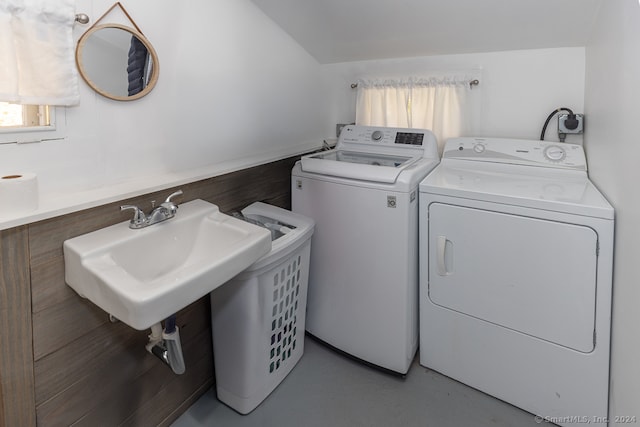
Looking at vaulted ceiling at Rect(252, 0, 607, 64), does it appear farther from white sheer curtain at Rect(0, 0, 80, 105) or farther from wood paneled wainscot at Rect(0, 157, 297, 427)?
wood paneled wainscot at Rect(0, 157, 297, 427)

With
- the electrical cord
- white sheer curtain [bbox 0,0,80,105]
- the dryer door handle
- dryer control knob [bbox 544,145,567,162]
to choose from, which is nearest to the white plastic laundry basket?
the dryer door handle

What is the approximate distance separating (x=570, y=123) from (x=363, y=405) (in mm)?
1819

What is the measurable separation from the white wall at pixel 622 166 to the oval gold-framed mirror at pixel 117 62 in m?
1.65

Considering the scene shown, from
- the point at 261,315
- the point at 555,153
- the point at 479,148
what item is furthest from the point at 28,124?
the point at 555,153

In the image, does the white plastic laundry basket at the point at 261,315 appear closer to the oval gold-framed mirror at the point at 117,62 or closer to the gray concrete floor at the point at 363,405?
the gray concrete floor at the point at 363,405

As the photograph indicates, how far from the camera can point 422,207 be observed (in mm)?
1741

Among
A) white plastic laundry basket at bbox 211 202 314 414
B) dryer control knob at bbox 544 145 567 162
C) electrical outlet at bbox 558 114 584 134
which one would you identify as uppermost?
electrical outlet at bbox 558 114 584 134

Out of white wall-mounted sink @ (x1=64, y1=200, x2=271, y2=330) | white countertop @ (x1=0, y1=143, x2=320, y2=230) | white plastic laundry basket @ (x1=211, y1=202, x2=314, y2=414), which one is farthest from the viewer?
white plastic laundry basket @ (x1=211, y1=202, x2=314, y2=414)

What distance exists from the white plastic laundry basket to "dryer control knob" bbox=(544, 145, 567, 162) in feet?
4.18

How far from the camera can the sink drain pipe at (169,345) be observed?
4.26 feet

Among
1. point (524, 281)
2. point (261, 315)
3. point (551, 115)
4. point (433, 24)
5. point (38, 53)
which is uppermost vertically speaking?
point (433, 24)

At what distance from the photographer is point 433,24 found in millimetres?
1986

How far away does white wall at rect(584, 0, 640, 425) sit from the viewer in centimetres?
109

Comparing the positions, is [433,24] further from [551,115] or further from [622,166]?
[622,166]
